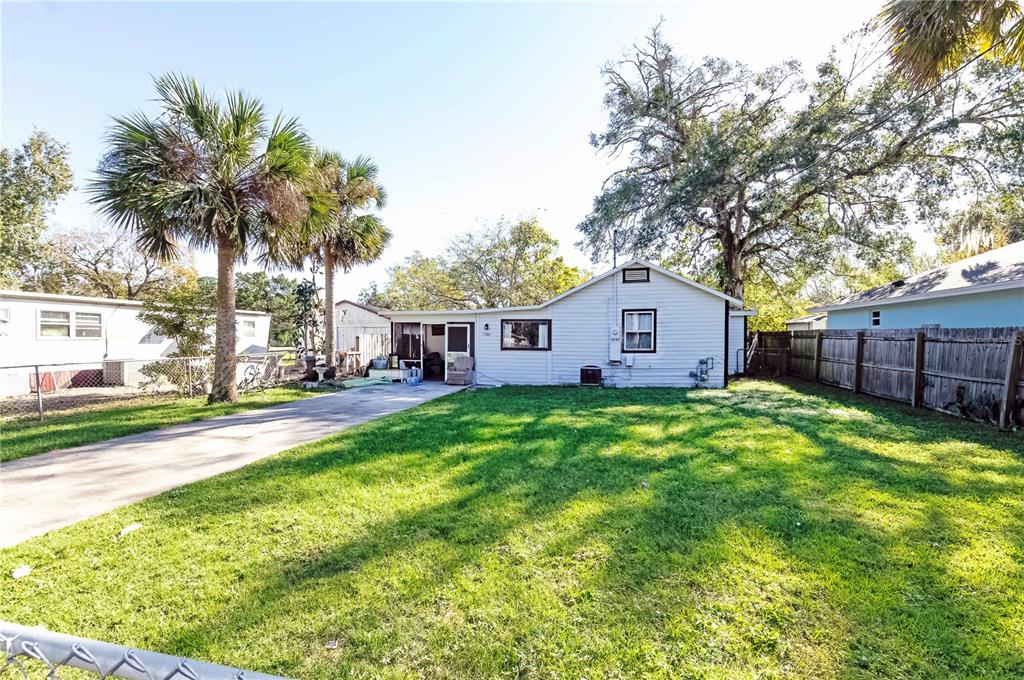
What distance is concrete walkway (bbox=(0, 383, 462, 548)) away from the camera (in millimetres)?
4051

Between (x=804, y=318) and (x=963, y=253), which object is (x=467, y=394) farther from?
(x=963, y=253)

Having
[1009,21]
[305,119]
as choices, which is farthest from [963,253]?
[305,119]

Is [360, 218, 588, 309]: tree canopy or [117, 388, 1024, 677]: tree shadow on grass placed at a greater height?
[360, 218, 588, 309]: tree canopy

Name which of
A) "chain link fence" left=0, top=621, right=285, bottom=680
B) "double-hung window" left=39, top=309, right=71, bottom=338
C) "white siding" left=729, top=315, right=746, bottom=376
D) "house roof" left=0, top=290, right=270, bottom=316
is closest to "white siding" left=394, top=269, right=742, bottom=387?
"white siding" left=729, top=315, right=746, bottom=376

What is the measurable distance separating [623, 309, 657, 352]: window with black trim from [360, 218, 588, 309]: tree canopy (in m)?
12.1

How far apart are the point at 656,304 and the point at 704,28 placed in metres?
7.41

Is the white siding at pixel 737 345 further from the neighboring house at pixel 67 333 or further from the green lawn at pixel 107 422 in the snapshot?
the neighboring house at pixel 67 333

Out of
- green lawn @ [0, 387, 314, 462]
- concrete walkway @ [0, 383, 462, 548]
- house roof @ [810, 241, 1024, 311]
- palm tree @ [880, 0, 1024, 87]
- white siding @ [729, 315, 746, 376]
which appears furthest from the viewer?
white siding @ [729, 315, 746, 376]

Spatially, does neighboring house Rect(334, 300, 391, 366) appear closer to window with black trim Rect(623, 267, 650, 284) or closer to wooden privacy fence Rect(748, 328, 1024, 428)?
window with black trim Rect(623, 267, 650, 284)

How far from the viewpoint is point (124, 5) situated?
6.89 m

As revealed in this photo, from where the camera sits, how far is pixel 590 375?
13.3 meters

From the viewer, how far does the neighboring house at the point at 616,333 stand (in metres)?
12.8

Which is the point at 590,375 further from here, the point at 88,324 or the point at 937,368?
the point at 88,324

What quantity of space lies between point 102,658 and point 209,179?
1049 cm
